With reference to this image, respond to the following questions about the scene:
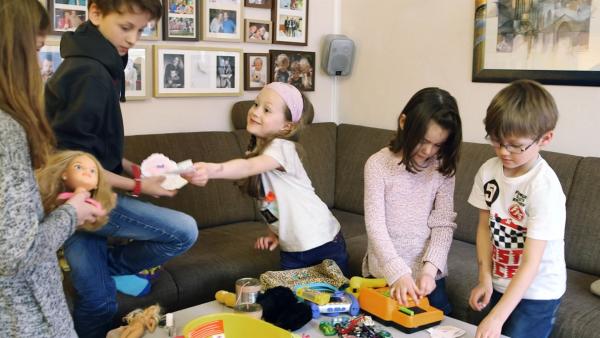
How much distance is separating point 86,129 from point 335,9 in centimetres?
227

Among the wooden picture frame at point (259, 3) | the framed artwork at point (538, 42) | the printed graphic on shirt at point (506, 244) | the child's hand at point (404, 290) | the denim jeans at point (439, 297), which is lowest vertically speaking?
the denim jeans at point (439, 297)

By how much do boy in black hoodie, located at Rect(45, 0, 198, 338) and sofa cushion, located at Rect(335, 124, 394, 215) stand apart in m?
1.37

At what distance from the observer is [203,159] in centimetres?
293

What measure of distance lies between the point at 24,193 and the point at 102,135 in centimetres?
71

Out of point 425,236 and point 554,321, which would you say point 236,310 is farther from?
point 554,321

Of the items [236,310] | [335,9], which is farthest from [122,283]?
[335,9]

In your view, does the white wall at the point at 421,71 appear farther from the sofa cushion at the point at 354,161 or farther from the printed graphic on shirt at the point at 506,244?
the printed graphic on shirt at the point at 506,244

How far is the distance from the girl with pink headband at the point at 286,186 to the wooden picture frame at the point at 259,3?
4.20ft

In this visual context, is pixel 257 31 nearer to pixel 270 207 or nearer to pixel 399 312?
pixel 270 207

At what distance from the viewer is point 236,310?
1740mm

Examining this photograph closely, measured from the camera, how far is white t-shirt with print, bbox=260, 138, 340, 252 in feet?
7.01

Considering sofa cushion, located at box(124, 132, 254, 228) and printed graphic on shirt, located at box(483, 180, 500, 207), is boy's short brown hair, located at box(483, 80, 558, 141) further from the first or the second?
sofa cushion, located at box(124, 132, 254, 228)

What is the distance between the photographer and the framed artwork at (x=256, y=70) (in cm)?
335

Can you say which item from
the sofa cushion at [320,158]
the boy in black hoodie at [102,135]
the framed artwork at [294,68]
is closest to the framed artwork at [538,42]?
the sofa cushion at [320,158]
